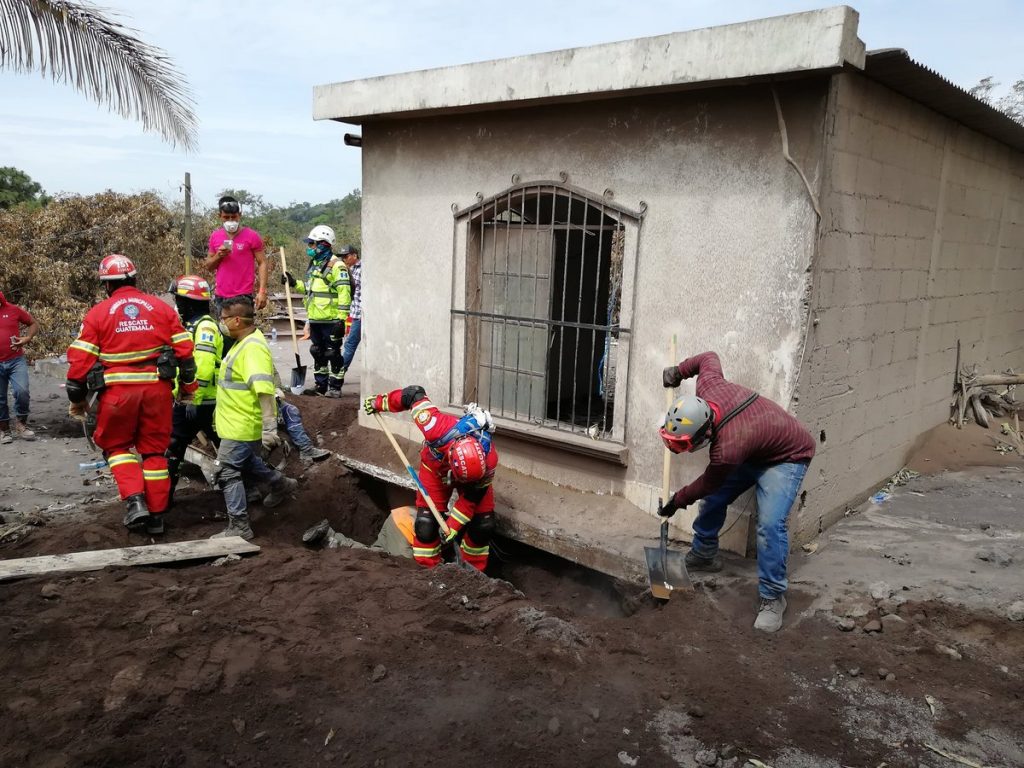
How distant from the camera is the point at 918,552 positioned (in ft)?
16.7

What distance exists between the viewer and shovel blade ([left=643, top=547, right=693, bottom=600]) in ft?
15.3

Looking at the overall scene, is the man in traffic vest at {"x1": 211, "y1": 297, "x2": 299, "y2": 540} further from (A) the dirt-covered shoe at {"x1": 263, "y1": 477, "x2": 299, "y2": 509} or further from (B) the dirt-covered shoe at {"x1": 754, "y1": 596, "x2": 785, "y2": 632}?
(B) the dirt-covered shoe at {"x1": 754, "y1": 596, "x2": 785, "y2": 632}

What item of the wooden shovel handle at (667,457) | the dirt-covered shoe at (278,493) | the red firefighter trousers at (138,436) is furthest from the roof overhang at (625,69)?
the dirt-covered shoe at (278,493)

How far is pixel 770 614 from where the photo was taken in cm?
434

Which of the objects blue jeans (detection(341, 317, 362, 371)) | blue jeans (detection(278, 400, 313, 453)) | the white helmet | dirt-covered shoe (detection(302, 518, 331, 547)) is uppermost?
the white helmet

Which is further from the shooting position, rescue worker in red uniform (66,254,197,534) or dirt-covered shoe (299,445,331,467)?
dirt-covered shoe (299,445,331,467)

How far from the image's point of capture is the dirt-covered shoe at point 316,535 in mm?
6034

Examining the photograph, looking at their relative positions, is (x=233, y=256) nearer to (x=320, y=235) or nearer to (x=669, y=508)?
(x=320, y=235)

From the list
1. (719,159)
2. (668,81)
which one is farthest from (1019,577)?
(668,81)

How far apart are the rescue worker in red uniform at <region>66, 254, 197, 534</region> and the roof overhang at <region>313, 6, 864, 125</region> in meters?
2.65

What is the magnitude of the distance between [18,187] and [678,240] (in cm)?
2214

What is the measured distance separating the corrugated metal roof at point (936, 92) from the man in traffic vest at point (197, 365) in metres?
5.09

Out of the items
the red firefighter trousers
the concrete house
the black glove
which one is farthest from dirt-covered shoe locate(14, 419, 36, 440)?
the black glove

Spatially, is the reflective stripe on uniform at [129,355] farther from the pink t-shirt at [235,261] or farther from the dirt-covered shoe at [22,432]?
the dirt-covered shoe at [22,432]
